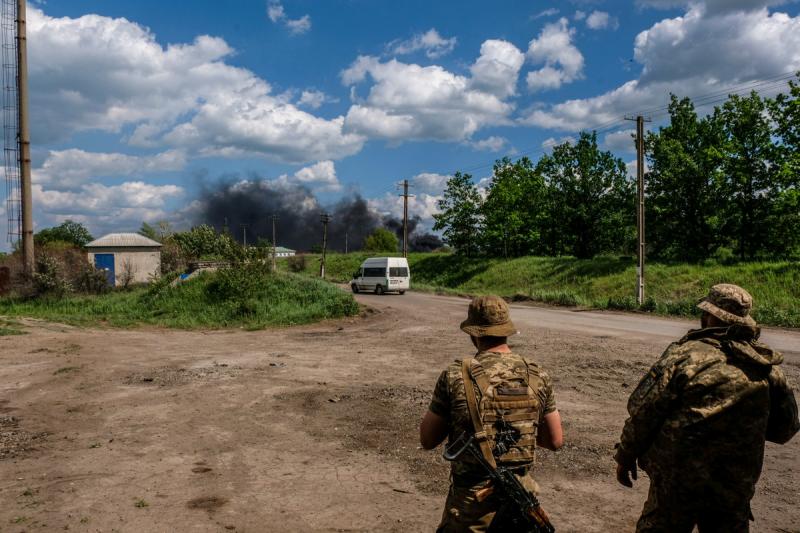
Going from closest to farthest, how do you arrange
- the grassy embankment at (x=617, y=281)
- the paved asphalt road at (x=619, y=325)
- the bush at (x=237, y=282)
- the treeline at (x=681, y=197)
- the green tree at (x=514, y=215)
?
1. the paved asphalt road at (x=619, y=325)
2. the bush at (x=237, y=282)
3. the grassy embankment at (x=617, y=281)
4. the treeline at (x=681, y=197)
5. the green tree at (x=514, y=215)

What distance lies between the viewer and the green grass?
19.9 meters

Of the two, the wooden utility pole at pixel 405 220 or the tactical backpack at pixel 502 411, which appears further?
the wooden utility pole at pixel 405 220

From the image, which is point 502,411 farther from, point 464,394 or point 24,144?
point 24,144

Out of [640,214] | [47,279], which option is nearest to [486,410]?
[640,214]

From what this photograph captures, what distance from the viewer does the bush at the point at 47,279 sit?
78.1 ft

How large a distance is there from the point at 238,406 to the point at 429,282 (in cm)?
4520

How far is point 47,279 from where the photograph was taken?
2386 cm

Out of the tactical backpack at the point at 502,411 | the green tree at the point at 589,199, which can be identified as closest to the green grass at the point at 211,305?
the tactical backpack at the point at 502,411

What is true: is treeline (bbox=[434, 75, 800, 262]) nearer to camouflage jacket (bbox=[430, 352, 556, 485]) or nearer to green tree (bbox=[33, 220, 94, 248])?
camouflage jacket (bbox=[430, 352, 556, 485])

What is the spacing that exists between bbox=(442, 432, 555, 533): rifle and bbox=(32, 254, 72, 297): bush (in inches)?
1011

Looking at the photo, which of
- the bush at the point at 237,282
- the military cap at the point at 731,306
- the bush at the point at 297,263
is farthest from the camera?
the bush at the point at 297,263

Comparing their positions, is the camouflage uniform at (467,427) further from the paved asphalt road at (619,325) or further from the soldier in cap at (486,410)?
the paved asphalt road at (619,325)

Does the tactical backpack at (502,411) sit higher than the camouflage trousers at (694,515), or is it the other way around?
the tactical backpack at (502,411)

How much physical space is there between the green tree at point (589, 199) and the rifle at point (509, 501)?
1859 inches
